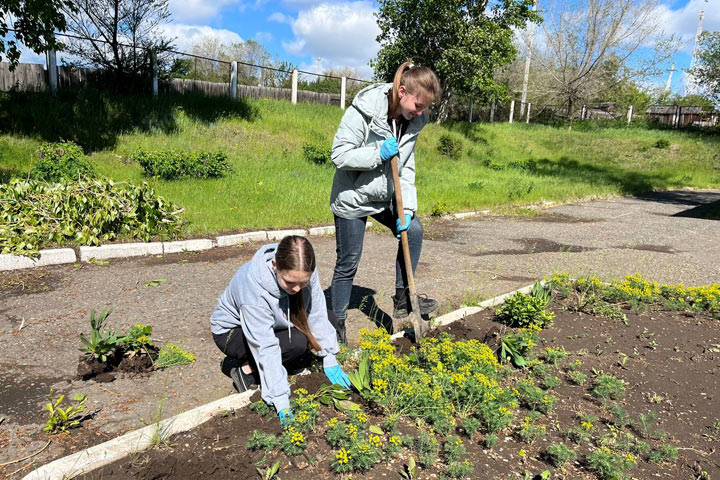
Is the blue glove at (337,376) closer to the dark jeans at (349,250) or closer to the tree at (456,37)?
the dark jeans at (349,250)

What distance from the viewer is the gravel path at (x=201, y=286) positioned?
3.13 metres

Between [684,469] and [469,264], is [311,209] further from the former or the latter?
[684,469]

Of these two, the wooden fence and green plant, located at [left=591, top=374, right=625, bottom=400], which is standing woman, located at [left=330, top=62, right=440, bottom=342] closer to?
green plant, located at [left=591, top=374, right=625, bottom=400]

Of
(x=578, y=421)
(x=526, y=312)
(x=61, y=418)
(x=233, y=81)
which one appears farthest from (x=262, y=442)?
(x=233, y=81)

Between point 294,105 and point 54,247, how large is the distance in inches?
539

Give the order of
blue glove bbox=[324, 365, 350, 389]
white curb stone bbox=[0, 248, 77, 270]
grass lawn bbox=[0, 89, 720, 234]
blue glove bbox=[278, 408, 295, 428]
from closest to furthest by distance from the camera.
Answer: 1. blue glove bbox=[278, 408, 295, 428]
2. blue glove bbox=[324, 365, 350, 389]
3. white curb stone bbox=[0, 248, 77, 270]
4. grass lawn bbox=[0, 89, 720, 234]

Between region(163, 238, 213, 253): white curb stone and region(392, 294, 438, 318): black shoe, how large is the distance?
351 centimetres

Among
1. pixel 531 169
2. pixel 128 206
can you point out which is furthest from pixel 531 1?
pixel 128 206

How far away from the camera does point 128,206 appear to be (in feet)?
21.5

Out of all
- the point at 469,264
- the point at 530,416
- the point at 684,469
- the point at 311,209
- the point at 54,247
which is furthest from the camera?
the point at 311,209

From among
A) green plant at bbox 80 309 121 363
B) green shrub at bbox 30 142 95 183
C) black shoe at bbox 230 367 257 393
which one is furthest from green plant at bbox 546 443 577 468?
green shrub at bbox 30 142 95 183

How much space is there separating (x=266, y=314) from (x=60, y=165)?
640 centimetres

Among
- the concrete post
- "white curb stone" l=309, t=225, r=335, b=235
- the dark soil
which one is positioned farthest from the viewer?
the concrete post

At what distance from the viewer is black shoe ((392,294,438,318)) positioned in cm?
412
